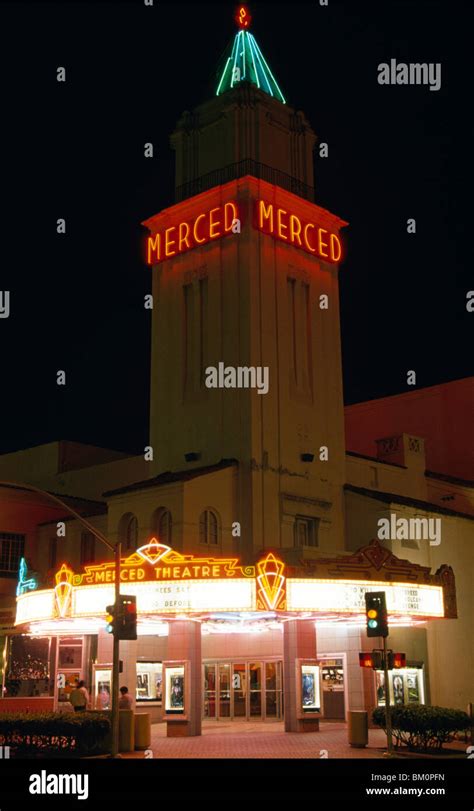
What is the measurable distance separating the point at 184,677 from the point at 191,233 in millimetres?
19219

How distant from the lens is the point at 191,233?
4200 centimetres

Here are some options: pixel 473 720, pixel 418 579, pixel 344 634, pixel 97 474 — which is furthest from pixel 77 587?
pixel 97 474

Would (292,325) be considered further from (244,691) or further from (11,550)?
(11,550)

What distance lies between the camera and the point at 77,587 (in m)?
33.8

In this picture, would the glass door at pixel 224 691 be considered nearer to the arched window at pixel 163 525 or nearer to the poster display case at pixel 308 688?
the poster display case at pixel 308 688

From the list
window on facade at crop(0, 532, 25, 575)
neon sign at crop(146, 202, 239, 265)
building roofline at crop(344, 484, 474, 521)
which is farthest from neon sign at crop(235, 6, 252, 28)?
window on facade at crop(0, 532, 25, 575)

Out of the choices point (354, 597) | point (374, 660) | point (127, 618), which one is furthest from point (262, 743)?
point (354, 597)

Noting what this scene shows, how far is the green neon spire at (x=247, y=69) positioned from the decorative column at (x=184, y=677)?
24734 millimetres

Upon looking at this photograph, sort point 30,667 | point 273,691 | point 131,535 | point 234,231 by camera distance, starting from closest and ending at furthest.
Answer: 1. point 273,691
2. point 131,535
3. point 30,667
4. point 234,231

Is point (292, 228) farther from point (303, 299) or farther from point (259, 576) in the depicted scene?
point (259, 576)

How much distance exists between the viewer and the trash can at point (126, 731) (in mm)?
25625

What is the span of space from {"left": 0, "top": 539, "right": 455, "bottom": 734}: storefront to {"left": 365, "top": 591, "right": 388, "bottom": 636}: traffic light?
23.8 feet
